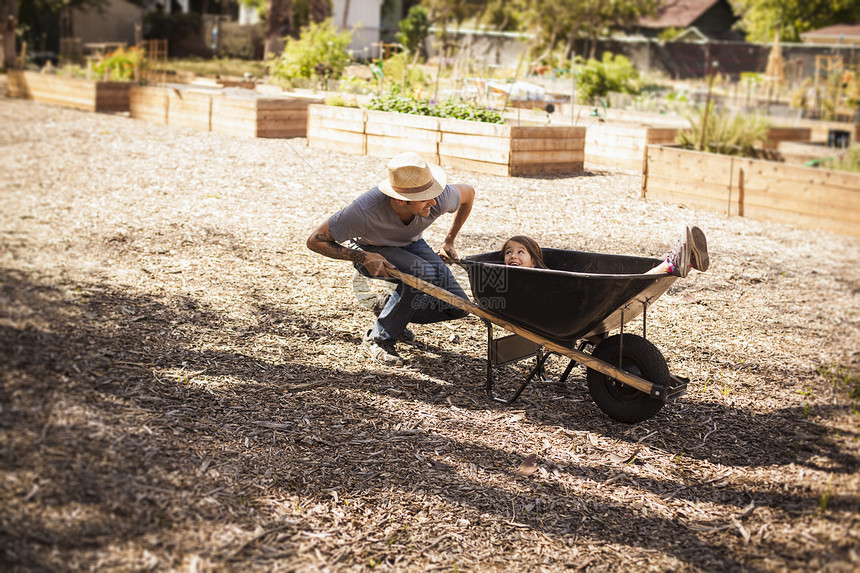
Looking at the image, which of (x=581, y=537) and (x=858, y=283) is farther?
(x=858, y=283)

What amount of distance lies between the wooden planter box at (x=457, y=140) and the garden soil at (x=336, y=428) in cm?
359

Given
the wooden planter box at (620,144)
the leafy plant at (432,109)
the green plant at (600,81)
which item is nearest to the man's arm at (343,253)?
the leafy plant at (432,109)

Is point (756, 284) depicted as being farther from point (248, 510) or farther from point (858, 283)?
point (248, 510)

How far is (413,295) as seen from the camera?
429 centimetres

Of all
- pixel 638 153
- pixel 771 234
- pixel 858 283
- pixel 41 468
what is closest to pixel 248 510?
pixel 41 468

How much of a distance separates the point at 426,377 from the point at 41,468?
2.21 metres

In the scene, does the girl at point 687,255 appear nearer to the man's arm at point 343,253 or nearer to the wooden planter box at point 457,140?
the man's arm at point 343,253

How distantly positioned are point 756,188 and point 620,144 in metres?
3.31

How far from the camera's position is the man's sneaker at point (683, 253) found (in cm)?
330

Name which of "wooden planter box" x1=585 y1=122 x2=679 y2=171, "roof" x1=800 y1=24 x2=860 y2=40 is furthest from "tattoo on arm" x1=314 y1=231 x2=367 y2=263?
"roof" x1=800 y1=24 x2=860 y2=40

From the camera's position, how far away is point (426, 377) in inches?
167

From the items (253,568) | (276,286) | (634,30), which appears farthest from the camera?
(634,30)

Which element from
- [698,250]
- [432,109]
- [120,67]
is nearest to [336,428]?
[698,250]

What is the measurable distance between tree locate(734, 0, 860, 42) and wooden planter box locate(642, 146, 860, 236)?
32.5 metres
